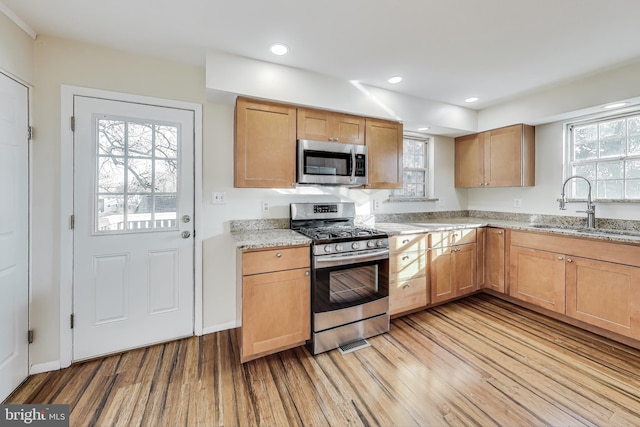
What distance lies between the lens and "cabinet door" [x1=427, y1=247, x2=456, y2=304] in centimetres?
289

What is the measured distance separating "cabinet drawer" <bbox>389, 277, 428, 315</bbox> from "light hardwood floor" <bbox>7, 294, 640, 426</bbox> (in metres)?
0.31

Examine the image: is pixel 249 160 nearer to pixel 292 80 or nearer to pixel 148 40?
pixel 292 80

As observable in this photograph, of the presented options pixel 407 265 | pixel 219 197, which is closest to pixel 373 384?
pixel 407 265

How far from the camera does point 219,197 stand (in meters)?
2.49

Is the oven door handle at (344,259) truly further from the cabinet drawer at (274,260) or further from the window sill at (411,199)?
the window sill at (411,199)

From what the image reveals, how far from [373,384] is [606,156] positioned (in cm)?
331

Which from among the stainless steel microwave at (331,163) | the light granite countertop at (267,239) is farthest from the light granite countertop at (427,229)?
the stainless steel microwave at (331,163)

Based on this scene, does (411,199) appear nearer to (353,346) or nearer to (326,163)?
(326,163)

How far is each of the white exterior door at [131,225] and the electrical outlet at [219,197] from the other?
0.19 m

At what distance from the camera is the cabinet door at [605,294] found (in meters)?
2.18

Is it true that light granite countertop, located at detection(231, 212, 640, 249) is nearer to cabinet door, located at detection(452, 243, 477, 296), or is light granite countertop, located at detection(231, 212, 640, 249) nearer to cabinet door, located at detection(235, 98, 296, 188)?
cabinet door, located at detection(452, 243, 477, 296)

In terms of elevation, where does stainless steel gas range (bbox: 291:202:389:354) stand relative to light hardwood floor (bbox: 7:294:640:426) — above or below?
above

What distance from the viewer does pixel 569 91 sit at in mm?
2695

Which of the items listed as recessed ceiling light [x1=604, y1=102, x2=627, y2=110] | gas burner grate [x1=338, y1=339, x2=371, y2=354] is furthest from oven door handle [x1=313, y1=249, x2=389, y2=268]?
recessed ceiling light [x1=604, y1=102, x2=627, y2=110]
